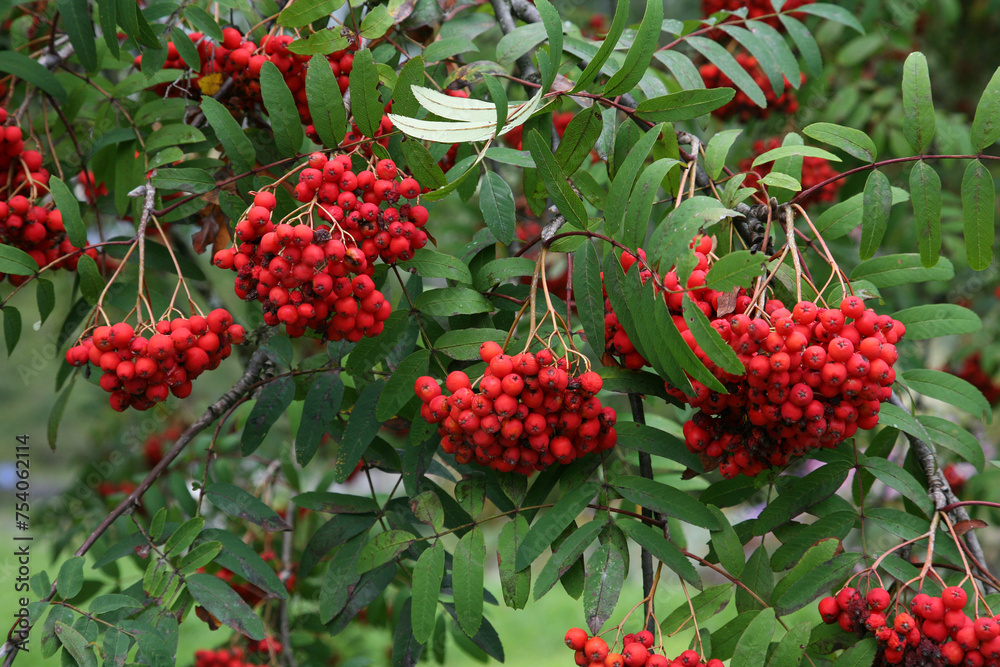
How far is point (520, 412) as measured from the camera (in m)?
1.59

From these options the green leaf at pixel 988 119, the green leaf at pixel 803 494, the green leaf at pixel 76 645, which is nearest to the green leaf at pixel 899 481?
the green leaf at pixel 803 494

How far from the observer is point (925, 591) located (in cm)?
179

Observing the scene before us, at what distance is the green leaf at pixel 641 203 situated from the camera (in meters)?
1.56

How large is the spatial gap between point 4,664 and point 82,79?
75.6 inches

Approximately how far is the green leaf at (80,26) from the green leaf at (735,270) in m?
2.07

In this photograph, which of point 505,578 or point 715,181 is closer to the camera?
point 505,578

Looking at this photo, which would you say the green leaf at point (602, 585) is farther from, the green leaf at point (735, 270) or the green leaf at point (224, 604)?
the green leaf at point (224, 604)

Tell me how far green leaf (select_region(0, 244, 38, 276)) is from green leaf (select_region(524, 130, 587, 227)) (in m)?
1.49

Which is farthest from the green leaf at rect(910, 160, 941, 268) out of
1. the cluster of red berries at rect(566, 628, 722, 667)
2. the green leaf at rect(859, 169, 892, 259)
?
the cluster of red berries at rect(566, 628, 722, 667)

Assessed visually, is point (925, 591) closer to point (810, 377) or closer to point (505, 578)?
point (810, 377)

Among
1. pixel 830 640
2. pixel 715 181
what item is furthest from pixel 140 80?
pixel 830 640

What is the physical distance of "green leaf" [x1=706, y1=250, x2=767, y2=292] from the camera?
142 centimetres

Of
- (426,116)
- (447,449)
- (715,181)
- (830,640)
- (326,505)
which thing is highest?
(426,116)

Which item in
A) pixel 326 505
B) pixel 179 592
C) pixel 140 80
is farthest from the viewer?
pixel 140 80
